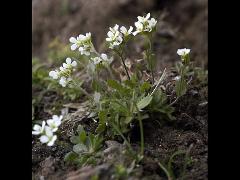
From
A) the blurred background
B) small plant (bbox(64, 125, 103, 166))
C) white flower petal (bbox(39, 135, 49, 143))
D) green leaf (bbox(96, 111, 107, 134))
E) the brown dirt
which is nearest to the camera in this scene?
white flower petal (bbox(39, 135, 49, 143))

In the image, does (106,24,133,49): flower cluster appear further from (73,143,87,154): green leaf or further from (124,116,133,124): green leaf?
(73,143,87,154): green leaf

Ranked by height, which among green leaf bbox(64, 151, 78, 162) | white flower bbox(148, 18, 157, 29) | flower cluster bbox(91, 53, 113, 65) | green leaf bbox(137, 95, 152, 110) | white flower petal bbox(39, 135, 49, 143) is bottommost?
green leaf bbox(64, 151, 78, 162)

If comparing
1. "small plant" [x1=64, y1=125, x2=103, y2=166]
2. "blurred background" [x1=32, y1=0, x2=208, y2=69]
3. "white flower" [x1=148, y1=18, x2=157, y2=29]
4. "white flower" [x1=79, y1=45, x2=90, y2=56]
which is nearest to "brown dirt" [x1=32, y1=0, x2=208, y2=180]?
"blurred background" [x1=32, y1=0, x2=208, y2=69]
